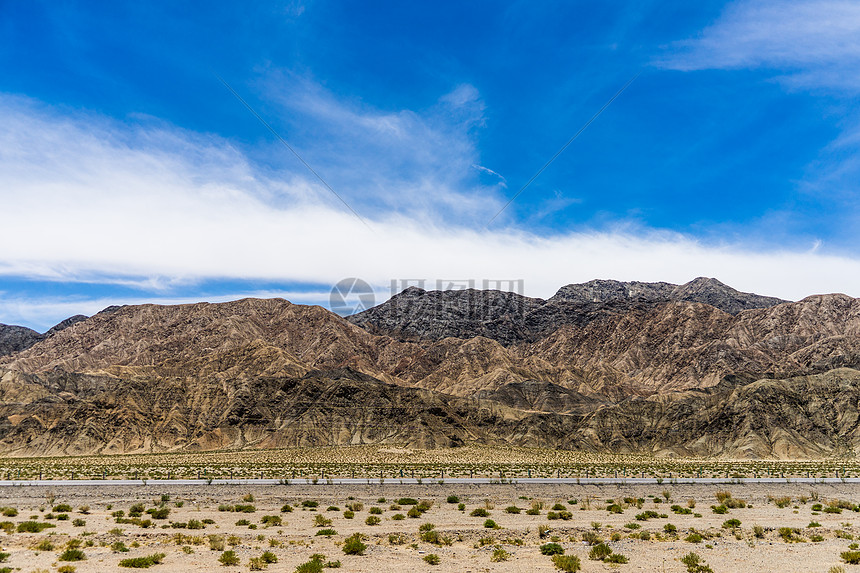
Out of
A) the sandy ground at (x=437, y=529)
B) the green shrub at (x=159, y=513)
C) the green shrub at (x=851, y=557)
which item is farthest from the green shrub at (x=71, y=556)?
the green shrub at (x=851, y=557)

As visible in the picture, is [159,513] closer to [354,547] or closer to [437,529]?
[354,547]

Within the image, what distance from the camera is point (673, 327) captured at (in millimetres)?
181125

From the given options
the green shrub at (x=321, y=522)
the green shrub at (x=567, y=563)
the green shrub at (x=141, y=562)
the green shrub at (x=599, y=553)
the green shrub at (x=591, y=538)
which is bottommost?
the green shrub at (x=321, y=522)

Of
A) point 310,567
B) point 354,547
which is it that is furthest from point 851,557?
point 310,567

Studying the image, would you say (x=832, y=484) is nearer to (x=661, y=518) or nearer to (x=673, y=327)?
(x=661, y=518)

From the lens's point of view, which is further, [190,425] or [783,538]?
[190,425]

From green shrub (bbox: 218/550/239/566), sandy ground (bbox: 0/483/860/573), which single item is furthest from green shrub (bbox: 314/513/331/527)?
green shrub (bbox: 218/550/239/566)

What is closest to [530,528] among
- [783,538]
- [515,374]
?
[783,538]

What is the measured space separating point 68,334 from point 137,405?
105m

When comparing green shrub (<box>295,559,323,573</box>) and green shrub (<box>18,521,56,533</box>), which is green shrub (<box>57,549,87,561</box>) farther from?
green shrub (<box>295,559,323,573</box>)

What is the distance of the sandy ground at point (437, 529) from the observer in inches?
706

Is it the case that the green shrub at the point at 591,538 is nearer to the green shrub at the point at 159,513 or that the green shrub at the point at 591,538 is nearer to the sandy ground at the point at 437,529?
the sandy ground at the point at 437,529

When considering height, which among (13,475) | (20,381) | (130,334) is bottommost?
(13,475)

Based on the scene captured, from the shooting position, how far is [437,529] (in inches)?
941
